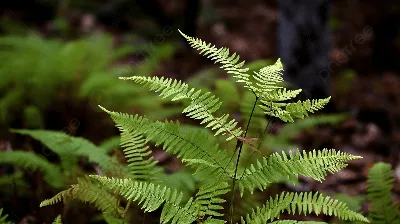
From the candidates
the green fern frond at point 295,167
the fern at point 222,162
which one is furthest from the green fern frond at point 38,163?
the green fern frond at point 295,167

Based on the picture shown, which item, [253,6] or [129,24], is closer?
[129,24]

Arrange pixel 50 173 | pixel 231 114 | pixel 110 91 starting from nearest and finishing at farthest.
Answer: pixel 50 173, pixel 231 114, pixel 110 91

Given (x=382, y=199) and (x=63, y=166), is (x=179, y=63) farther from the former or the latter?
(x=382, y=199)

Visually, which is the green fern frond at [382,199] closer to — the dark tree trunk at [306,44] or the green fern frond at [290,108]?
the green fern frond at [290,108]

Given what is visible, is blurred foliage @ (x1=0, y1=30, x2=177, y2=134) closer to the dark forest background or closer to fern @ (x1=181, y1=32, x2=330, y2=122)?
the dark forest background

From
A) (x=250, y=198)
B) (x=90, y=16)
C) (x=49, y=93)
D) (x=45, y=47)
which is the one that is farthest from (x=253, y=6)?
(x=250, y=198)

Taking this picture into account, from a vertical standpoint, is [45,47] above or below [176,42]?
below

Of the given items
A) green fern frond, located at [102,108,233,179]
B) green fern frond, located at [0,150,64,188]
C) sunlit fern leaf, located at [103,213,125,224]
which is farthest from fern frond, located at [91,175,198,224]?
green fern frond, located at [0,150,64,188]

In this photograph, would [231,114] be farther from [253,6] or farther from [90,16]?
[253,6]
